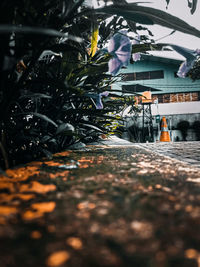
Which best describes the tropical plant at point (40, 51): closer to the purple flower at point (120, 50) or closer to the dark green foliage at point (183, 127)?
the purple flower at point (120, 50)

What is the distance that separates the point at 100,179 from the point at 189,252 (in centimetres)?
30

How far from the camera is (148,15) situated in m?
0.59

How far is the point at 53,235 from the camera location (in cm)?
22

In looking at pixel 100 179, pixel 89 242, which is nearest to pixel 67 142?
pixel 100 179

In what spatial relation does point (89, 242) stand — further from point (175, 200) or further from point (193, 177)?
point (193, 177)

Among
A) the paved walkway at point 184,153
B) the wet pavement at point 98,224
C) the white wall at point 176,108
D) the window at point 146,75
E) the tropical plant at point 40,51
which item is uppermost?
the window at point 146,75

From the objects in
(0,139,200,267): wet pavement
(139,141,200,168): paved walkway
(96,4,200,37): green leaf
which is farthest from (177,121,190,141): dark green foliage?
(0,139,200,267): wet pavement

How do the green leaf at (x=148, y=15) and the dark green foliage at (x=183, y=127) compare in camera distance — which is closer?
the green leaf at (x=148, y=15)

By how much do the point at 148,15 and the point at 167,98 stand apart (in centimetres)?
1266

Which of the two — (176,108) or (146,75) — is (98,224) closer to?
(176,108)

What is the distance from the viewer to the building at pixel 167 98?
10898mm

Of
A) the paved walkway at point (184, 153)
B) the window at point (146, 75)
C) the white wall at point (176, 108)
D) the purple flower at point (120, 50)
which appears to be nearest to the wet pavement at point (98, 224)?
the purple flower at point (120, 50)

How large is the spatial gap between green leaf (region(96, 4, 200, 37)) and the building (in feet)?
32.1

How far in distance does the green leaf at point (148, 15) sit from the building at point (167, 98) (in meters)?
9.78
